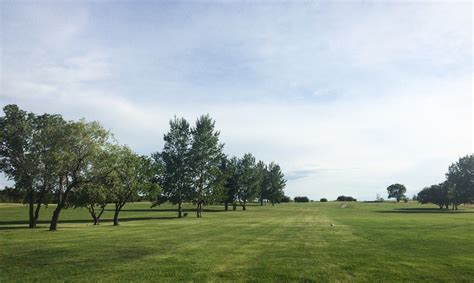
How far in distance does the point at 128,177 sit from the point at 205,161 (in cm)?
3270

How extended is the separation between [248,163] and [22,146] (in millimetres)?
77535

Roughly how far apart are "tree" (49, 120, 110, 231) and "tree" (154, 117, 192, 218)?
120 ft

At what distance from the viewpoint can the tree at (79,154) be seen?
4253 cm

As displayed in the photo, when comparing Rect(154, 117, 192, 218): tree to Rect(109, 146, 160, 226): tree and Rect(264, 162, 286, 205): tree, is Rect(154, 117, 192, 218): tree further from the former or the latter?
Rect(264, 162, 286, 205): tree

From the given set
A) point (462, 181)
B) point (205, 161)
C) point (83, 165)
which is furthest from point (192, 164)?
point (462, 181)

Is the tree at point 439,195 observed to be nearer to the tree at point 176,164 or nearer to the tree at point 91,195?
the tree at point 176,164

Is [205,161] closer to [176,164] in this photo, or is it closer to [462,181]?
[176,164]

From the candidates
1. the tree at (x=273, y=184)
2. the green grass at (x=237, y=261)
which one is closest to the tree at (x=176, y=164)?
the green grass at (x=237, y=261)

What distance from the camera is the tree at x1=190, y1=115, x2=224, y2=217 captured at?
83.9m

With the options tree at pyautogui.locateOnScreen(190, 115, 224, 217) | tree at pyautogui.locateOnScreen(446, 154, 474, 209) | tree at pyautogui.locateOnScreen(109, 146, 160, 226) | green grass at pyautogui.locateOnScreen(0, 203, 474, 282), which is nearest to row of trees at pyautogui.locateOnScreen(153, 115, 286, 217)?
tree at pyautogui.locateOnScreen(190, 115, 224, 217)

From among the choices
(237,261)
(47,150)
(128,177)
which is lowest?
(237,261)

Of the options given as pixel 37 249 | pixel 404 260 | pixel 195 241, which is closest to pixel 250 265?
pixel 404 260

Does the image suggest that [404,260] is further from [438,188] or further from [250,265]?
[438,188]

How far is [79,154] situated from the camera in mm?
42969
